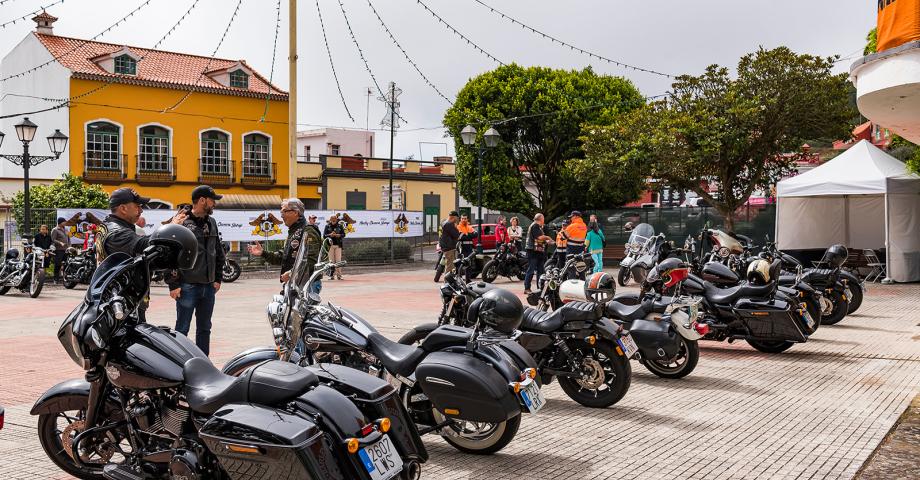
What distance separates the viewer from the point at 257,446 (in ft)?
10.9

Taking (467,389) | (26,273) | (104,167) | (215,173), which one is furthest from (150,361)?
(215,173)

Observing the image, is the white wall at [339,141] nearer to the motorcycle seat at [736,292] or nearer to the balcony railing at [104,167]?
the balcony railing at [104,167]

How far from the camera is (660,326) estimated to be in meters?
7.83

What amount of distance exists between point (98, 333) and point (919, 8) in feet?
27.6

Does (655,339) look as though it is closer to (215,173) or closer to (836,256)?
(836,256)

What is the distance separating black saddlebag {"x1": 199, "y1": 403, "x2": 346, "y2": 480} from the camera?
3.26m

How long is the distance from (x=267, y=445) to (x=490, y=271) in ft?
62.0

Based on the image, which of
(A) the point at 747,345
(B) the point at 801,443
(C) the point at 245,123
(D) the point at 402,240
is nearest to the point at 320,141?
(C) the point at 245,123

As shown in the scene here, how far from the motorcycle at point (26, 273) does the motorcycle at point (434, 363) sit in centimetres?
1390

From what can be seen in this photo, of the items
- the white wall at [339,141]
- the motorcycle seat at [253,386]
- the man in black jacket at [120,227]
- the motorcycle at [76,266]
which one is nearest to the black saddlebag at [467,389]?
the motorcycle seat at [253,386]

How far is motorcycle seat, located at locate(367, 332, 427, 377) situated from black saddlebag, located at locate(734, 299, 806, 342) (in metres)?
5.46

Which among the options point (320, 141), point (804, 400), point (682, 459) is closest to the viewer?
point (682, 459)

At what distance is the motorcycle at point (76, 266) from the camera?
1862 cm

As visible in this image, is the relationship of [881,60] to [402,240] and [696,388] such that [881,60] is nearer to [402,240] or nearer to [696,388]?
[696,388]
